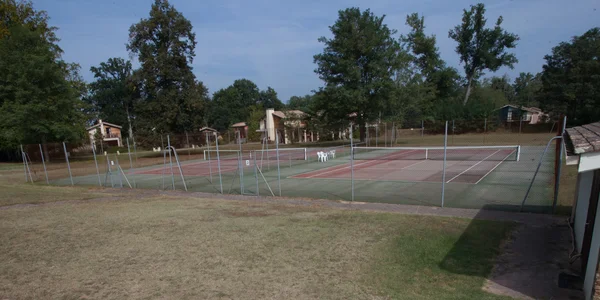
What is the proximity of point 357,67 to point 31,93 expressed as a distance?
3317cm

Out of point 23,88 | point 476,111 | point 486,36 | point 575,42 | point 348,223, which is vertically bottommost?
point 348,223

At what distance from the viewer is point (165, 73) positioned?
3569 cm

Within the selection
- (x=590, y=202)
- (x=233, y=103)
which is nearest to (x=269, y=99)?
(x=233, y=103)

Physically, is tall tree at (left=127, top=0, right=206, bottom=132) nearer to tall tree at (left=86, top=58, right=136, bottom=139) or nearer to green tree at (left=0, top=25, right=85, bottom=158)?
green tree at (left=0, top=25, right=85, bottom=158)

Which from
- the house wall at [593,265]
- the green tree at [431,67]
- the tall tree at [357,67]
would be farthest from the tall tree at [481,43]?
the house wall at [593,265]

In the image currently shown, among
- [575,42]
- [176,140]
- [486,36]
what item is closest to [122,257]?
[176,140]

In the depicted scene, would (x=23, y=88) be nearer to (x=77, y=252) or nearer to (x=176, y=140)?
(x=176, y=140)

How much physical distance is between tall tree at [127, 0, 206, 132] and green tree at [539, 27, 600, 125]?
48792mm

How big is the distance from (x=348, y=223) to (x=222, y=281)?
394 cm

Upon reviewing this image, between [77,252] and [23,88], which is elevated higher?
[23,88]

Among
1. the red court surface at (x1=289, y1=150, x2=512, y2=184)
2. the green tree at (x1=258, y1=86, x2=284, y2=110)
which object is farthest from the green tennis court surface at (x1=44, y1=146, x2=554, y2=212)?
the green tree at (x1=258, y1=86, x2=284, y2=110)

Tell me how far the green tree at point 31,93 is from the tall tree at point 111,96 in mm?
47160

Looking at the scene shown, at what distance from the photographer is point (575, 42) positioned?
4591cm

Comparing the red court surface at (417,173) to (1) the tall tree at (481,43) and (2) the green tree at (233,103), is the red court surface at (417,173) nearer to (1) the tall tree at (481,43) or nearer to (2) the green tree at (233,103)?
(1) the tall tree at (481,43)
